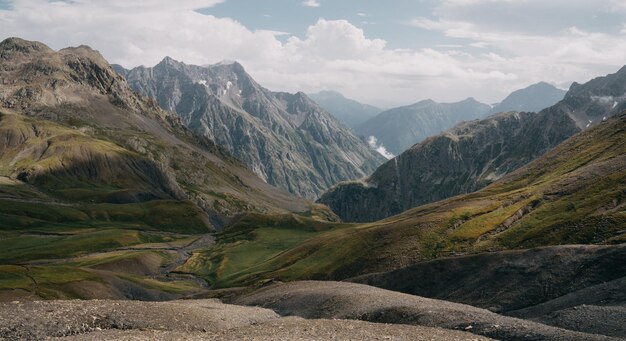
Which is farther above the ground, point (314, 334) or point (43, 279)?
point (314, 334)

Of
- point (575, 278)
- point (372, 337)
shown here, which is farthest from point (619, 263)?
point (372, 337)

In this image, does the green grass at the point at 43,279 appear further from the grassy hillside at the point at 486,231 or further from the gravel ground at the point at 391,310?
the grassy hillside at the point at 486,231

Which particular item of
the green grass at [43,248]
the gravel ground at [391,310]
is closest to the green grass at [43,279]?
the gravel ground at [391,310]

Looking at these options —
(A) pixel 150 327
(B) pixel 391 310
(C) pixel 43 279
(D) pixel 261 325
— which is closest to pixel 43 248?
(C) pixel 43 279

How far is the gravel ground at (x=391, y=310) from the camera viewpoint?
42.8 m

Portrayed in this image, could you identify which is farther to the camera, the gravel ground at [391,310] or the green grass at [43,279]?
the green grass at [43,279]

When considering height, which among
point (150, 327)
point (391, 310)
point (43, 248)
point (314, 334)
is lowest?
point (43, 248)

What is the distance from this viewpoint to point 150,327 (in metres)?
49.7

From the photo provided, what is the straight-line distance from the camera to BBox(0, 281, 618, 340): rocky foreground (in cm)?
4306

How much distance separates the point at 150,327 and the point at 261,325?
37.1 ft

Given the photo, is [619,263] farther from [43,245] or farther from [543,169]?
[43,245]

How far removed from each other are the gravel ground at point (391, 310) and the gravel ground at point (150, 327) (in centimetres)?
336

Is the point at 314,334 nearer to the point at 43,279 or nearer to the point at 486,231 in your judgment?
the point at 486,231

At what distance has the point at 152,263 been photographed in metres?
181
